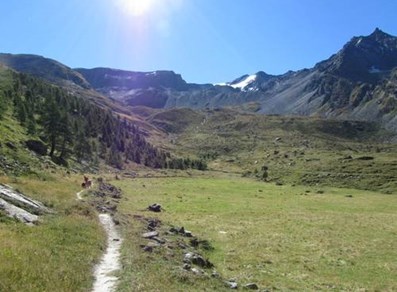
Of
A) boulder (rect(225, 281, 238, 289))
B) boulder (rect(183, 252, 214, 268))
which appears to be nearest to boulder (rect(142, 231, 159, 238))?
boulder (rect(183, 252, 214, 268))

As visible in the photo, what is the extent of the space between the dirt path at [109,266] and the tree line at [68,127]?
68.7m

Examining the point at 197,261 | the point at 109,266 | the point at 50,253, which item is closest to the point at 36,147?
the point at 197,261

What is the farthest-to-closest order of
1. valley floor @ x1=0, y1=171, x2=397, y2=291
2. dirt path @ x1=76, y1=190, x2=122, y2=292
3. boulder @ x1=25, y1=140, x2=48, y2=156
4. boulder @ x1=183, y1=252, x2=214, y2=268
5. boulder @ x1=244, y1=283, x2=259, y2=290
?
boulder @ x1=25, y1=140, x2=48, y2=156, boulder @ x1=183, y1=252, x2=214, y2=268, boulder @ x1=244, y1=283, x2=259, y2=290, valley floor @ x1=0, y1=171, x2=397, y2=291, dirt path @ x1=76, y1=190, x2=122, y2=292

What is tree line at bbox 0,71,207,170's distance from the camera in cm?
10431

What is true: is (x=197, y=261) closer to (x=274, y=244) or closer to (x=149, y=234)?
(x=149, y=234)

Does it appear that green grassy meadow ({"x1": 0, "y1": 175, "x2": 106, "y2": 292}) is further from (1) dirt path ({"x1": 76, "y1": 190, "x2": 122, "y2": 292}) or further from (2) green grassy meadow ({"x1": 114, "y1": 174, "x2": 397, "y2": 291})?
(2) green grassy meadow ({"x1": 114, "y1": 174, "x2": 397, "y2": 291})

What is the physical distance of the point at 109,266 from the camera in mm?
23891

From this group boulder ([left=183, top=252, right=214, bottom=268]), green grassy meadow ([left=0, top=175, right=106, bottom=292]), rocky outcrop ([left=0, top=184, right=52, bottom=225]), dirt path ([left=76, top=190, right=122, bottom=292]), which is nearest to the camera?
green grassy meadow ([left=0, top=175, right=106, bottom=292])

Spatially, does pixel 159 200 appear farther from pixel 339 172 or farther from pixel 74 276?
pixel 339 172

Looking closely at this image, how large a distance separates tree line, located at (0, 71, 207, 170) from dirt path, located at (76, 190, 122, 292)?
6874 centimetres

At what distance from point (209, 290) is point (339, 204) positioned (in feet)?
223

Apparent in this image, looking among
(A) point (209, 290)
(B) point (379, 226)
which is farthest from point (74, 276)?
(B) point (379, 226)

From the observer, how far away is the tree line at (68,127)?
104 m

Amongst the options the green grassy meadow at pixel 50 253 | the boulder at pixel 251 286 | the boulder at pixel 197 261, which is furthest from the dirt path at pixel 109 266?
the boulder at pixel 251 286
